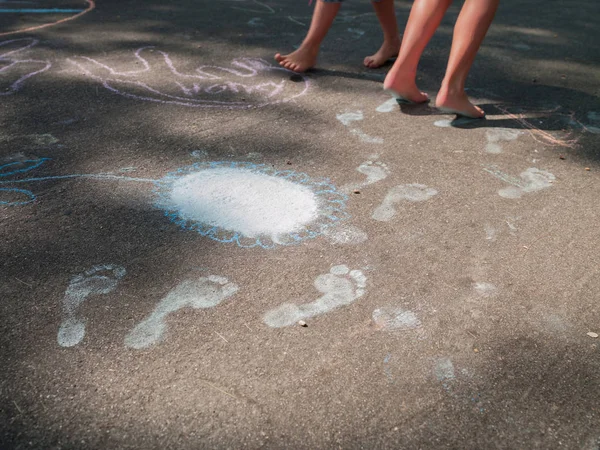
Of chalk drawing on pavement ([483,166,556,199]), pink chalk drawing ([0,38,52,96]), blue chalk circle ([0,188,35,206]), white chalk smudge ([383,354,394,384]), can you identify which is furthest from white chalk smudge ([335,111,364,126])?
pink chalk drawing ([0,38,52,96])

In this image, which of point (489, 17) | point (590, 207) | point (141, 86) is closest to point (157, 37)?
point (141, 86)

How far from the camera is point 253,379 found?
58.9 inches

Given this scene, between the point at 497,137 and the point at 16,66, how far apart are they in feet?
8.95

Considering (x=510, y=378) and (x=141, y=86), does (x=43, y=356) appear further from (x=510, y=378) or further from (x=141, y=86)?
(x=141, y=86)

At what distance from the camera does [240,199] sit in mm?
2252

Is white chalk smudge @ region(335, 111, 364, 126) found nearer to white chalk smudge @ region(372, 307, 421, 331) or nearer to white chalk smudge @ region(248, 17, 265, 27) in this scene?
white chalk smudge @ region(372, 307, 421, 331)

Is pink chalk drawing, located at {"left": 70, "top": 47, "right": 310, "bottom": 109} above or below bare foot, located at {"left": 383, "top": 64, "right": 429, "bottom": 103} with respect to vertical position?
below

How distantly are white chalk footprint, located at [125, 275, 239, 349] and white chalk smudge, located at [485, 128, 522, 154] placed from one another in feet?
5.07

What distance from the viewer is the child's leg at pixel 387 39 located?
3631 millimetres

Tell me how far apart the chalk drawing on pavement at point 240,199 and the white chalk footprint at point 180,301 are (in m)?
0.24

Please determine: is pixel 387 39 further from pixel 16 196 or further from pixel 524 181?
pixel 16 196

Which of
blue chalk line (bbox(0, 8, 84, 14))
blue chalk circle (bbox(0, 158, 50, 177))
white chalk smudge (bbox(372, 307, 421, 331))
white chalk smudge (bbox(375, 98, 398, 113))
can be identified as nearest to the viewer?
white chalk smudge (bbox(372, 307, 421, 331))

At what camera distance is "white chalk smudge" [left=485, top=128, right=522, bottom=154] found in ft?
8.99

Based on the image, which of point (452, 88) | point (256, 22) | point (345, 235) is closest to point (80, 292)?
point (345, 235)
